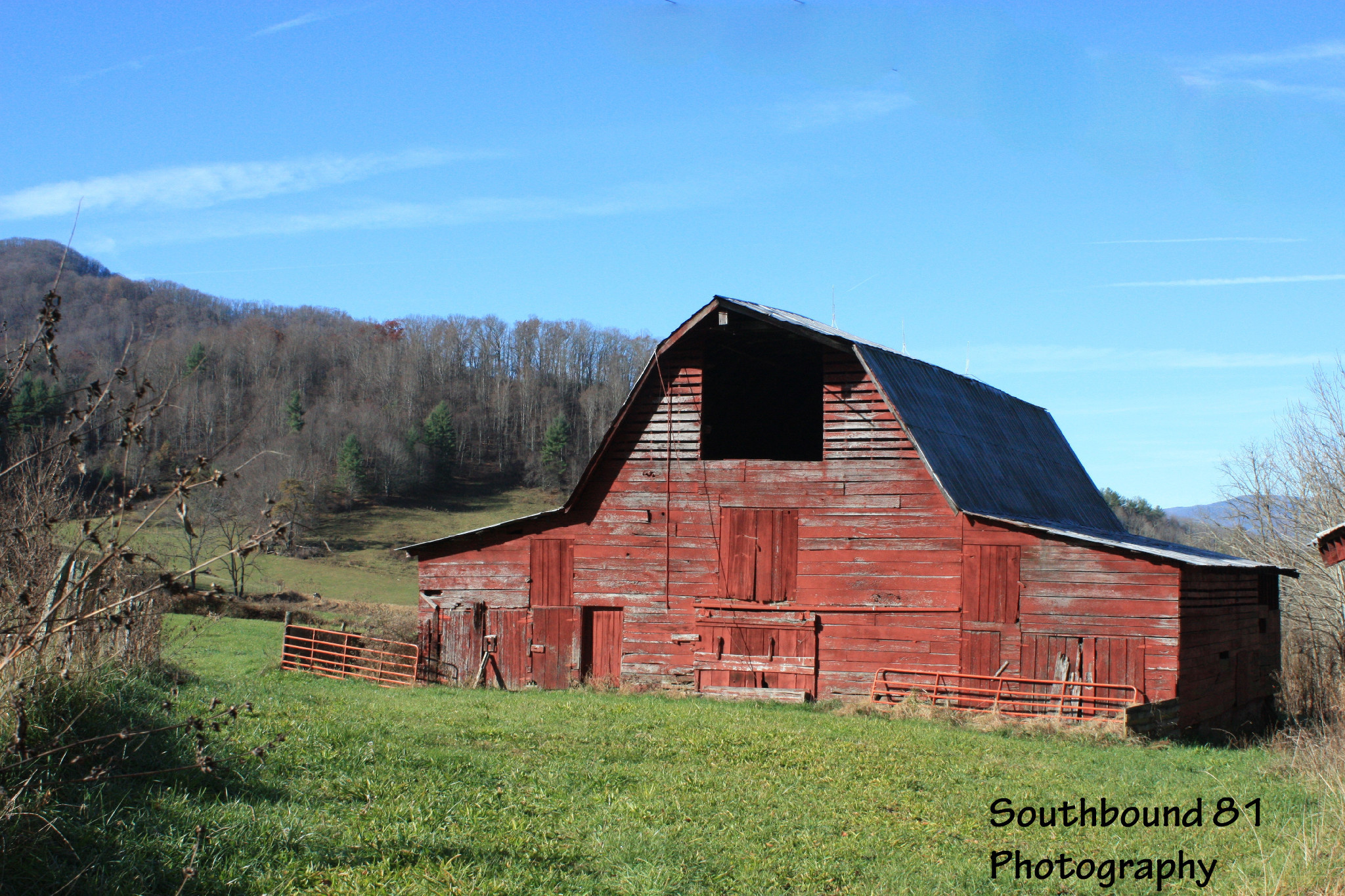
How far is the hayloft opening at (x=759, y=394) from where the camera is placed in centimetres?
2066

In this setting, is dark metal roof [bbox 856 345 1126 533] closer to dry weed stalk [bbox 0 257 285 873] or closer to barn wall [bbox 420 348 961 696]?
barn wall [bbox 420 348 961 696]

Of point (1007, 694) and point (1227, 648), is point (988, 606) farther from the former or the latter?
point (1227, 648)

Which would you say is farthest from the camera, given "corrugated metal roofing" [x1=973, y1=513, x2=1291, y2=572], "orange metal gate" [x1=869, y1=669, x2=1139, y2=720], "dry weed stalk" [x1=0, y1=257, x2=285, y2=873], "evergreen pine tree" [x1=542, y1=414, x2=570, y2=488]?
"evergreen pine tree" [x1=542, y1=414, x2=570, y2=488]

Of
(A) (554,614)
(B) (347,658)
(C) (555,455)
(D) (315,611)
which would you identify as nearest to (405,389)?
(C) (555,455)

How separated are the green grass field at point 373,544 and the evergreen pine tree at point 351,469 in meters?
1.91

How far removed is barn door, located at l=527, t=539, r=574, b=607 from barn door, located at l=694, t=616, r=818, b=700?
288 centimetres

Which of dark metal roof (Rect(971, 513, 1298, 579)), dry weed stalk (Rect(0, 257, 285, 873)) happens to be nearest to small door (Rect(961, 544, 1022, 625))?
dark metal roof (Rect(971, 513, 1298, 579))

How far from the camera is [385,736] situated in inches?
426

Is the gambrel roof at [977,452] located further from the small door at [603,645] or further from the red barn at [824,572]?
the small door at [603,645]

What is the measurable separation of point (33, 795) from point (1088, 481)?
2689 centimetres

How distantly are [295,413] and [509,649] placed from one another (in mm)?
73198

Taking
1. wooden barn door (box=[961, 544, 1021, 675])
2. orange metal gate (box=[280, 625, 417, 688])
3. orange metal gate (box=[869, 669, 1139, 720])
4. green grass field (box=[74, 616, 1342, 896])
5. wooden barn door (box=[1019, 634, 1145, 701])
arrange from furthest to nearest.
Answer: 1. orange metal gate (box=[280, 625, 417, 688])
2. wooden barn door (box=[961, 544, 1021, 675])
3. wooden barn door (box=[1019, 634, 1145, 701])
4. orange metal gate (box=[869, 669, 1139, 720])
5. green grass field (box=[74, 616, 1342, 896])

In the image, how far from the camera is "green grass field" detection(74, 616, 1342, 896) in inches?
270

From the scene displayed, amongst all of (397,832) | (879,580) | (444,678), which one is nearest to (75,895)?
(397,832)
